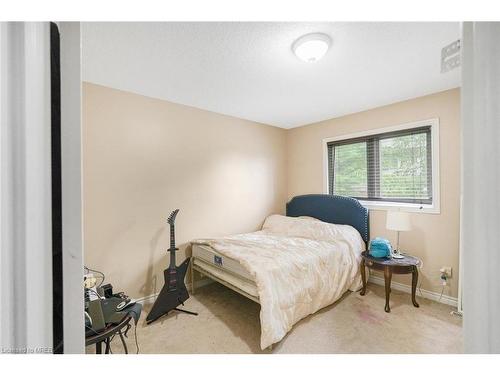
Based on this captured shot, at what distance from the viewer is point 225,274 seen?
2346 millimetres

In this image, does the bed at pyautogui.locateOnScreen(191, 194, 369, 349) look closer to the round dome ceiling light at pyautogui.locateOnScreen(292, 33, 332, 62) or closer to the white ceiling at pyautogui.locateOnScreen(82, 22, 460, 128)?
the white ceiling at pyautogui.locateOnScreen(82, 22, 460, 128)

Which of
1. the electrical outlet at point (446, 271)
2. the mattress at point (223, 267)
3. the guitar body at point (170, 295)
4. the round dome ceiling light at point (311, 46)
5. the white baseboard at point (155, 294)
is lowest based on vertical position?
the white baseboard at point (155, 294)

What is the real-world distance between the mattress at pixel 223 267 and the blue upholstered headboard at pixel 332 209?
181cm

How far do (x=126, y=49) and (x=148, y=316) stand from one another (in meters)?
2.41

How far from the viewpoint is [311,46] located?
1.63m

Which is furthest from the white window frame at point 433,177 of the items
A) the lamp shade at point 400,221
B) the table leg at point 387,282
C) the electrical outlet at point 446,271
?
the table leg at point 387,282

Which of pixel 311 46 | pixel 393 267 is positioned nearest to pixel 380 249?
pixel 393 267

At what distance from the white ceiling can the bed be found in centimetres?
158

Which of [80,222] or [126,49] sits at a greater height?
[126,49]

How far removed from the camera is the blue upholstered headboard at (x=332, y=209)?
3115 millimetres

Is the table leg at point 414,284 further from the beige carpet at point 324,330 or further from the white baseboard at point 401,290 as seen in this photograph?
the white baseboard at point 401,290
